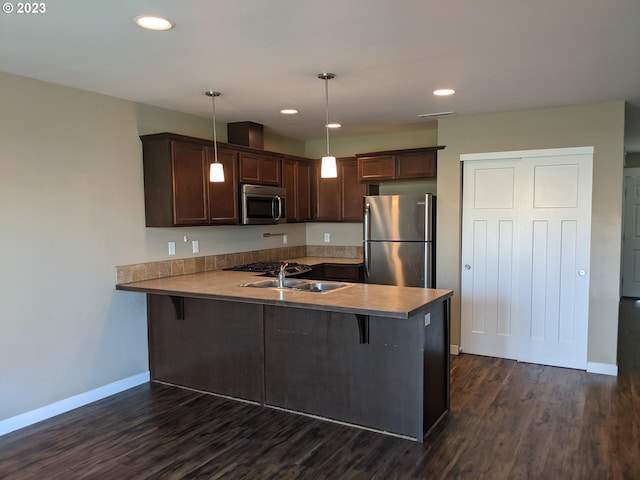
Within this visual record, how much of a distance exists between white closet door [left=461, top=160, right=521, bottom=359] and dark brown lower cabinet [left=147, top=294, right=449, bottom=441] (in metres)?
1.59

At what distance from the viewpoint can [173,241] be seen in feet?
14.7

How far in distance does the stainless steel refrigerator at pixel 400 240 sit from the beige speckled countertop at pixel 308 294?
1438mm

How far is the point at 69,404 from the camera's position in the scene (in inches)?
143

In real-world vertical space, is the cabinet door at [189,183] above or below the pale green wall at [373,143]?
below

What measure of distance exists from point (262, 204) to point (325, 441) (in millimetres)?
2634

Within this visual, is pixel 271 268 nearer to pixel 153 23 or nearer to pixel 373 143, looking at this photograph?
pixel 373 143

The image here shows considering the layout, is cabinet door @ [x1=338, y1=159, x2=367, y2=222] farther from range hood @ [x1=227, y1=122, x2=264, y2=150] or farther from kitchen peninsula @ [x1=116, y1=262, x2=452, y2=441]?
kitchen peninsula @ [x1=116, y1=262, x2=452, y2=441]

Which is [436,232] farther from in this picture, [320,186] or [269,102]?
[269,102]

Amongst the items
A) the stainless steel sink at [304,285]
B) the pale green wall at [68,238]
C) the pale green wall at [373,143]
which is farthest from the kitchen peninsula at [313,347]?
the pale green wall at [373,143]

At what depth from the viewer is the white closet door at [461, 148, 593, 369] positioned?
4.44 meters

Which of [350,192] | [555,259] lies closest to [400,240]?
[350,192]

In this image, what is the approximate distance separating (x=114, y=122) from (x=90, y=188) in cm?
59

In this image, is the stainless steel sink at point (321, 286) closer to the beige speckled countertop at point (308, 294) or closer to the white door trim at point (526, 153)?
the beige speckled countertop at point (308, 294)

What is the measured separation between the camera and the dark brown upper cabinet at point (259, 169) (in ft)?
15.7
